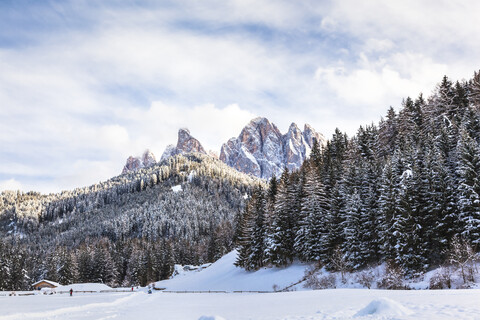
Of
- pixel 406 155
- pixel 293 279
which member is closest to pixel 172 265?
pixel 293 279

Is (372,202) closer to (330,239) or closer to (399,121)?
(330,239)

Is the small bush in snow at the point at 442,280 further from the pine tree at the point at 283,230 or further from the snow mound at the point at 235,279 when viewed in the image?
the pine tree at the point at 283,230

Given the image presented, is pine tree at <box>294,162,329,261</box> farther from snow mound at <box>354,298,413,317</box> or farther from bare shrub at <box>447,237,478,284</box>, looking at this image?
snow mound at <box>354,298,413,317</box>

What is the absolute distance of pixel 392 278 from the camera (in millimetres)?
39094

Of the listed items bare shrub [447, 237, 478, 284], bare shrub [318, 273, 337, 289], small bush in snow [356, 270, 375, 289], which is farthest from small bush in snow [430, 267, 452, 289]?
bare shrub [318, 273, 337, 289]

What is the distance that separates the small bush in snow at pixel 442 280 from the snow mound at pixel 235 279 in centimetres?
2043

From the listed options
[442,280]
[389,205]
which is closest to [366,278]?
[442,280]

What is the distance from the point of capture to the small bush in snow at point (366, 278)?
41.6 meters

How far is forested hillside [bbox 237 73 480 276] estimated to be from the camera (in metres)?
40.5

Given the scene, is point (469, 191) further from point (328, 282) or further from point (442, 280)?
point (328, 282)

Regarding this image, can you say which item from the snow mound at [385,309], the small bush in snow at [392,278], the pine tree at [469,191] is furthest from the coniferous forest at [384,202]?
the snow mound at [385,309]

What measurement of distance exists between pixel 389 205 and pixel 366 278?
9.96 m

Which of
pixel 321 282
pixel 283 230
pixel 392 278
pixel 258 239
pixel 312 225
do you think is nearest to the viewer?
pixel 392 278

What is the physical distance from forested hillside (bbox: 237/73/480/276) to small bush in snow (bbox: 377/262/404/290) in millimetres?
796
